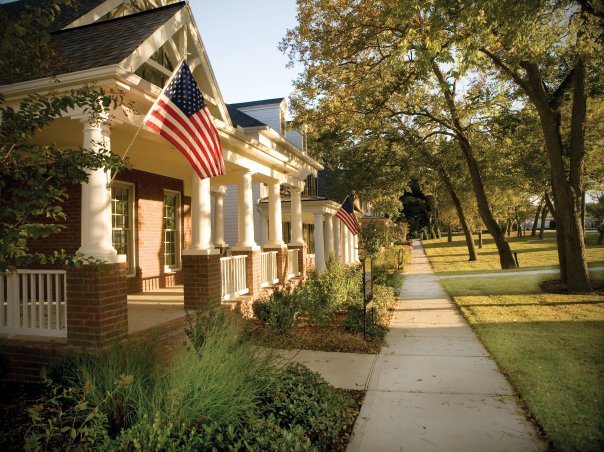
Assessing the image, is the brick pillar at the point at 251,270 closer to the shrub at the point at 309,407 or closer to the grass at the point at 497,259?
the shrub at the point at 309,407

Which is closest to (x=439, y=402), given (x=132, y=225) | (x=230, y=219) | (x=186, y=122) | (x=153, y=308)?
(x=186, y=122)

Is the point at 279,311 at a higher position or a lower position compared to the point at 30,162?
lower

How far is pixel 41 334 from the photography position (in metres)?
5.79

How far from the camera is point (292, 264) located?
44.9ft

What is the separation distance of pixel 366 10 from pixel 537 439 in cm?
1256

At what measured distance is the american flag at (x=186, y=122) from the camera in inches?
214

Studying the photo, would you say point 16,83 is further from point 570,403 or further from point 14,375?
point 570,403

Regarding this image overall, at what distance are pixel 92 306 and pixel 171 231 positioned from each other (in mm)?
6961

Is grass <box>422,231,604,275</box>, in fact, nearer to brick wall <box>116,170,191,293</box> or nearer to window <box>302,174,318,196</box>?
window <box>302,174,318,196</box>

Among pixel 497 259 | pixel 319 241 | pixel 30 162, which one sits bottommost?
pixel 497 259

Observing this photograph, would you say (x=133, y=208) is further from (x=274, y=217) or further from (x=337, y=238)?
(x=337, y=238)

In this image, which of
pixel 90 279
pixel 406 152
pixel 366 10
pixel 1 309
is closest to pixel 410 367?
pixel 90 279

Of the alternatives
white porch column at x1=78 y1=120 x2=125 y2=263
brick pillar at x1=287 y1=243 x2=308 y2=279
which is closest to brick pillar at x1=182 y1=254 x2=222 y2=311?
white porch column at x1=78 y1=120 x2=125 y2=263

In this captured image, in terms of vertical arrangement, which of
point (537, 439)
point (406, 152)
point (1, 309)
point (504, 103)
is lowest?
point (537, 439)
